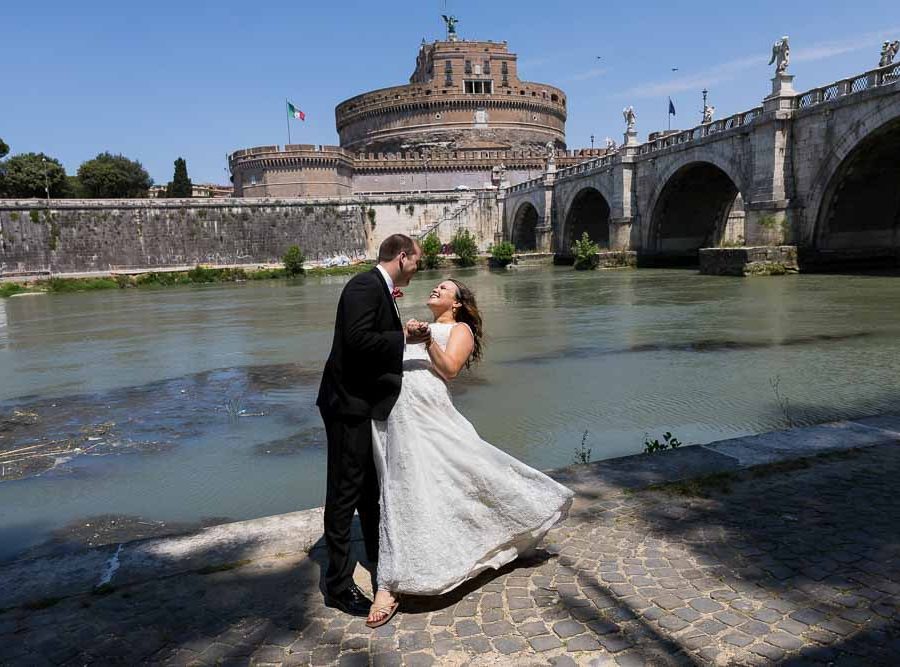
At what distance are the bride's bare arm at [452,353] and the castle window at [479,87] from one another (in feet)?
219

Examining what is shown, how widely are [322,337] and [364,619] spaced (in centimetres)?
1192

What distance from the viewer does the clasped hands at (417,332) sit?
2.87m

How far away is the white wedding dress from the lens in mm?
2854

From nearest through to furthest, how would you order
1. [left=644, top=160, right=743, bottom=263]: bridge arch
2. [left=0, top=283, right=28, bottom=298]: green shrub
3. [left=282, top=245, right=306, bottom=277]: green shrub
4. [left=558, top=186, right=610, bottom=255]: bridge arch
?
[left=644, top=160, right=743, bottom=263]: bridge arch < [left=0, top=283, right=28, bottom=298]: green shrub < [left=558, top=186, right=610, bottom=255]: bridge arch < [left=282, top=245, right=306, bottom=277]: green shrub

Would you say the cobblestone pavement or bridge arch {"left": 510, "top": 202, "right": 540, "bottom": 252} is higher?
bridge arch {"left": 510, "top": 202, "right": 540, "bottom": 252}

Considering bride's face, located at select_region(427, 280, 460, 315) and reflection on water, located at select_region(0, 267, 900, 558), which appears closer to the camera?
bride's face, located at select_region(427, 280, 460, 315)

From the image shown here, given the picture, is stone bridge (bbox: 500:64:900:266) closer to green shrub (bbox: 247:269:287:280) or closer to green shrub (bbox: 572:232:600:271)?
green shrub (bbox: 572:232:600:271)

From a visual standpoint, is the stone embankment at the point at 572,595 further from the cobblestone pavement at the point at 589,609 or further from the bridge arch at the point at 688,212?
the bridge arch at the point at 688,212

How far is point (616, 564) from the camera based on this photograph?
3109 millimetres

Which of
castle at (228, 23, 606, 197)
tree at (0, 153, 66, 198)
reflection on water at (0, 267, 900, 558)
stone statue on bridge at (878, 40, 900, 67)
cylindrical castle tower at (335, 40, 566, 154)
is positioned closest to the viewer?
reflection on water at (0, 267, 900, 558)

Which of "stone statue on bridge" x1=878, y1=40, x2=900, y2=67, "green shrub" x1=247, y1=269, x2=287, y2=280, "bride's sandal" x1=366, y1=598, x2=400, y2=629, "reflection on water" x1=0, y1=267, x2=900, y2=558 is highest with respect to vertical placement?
"stone statue on bridge" x1=878, y1=40, x2=900, y2=67

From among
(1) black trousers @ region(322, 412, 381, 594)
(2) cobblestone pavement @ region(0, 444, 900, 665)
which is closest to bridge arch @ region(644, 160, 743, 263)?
(2) cobblestone pavement @ region(0, 444, 900, 665)

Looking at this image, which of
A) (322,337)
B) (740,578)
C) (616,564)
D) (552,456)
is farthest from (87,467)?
(322,337)

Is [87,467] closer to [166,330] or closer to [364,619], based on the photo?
[364,619]
